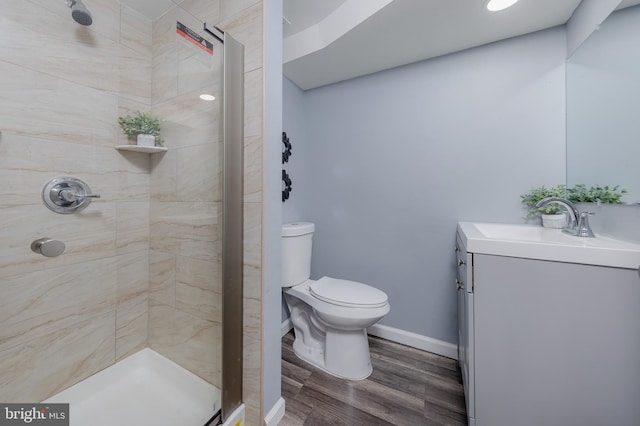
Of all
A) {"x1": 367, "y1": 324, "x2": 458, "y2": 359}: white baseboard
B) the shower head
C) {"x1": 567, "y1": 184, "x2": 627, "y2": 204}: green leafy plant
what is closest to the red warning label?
the shower head

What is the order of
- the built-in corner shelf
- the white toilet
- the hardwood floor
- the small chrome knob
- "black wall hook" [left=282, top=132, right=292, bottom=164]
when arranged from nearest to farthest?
1. the small chrome knob
2. the hardwood floor
3. the built-in corner shelf
4. the white toilet
5. "black wall hook" [left=282, top=132, right=292, bottom=164]

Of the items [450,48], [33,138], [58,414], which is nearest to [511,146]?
[450,48]

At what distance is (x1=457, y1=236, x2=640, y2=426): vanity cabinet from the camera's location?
0.77 metres

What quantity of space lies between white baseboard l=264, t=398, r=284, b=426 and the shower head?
2.05m

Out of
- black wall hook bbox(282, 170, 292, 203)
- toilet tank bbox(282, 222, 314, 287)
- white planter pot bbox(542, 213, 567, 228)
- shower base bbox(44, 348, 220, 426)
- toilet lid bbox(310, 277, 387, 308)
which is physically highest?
black wall hook bbox(282, 170, 292, 203)

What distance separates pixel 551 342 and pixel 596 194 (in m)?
0.80

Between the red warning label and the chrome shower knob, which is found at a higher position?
the red warning label

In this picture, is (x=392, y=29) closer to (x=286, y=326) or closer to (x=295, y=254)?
(x=295, y=254)

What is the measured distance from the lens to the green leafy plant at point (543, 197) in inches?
51.5

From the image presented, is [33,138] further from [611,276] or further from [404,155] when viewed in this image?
[611,276]

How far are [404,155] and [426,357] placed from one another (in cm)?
143

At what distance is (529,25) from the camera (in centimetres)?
131
